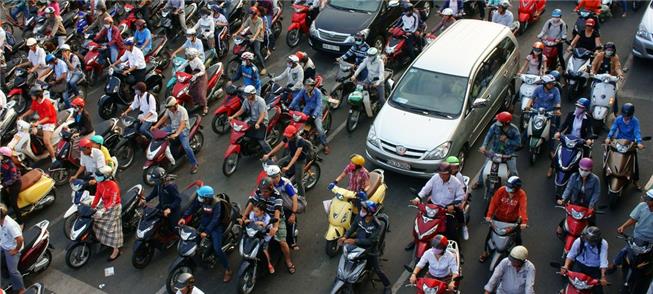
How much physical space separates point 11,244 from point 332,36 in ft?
30.9

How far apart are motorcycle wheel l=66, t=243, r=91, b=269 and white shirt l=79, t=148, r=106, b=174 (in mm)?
1475

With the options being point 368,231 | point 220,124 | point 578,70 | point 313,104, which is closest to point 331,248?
point 368,231

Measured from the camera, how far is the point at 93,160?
12.9m

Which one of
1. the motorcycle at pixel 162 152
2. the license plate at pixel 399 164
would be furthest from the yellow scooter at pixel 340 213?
the motorcycle at pixel 162 152

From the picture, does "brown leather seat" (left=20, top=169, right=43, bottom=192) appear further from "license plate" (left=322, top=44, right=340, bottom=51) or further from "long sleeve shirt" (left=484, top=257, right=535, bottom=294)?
"long sleeve shirt" (left=484, top=257, right=535, bottom=294)

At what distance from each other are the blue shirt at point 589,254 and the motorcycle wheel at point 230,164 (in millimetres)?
6938

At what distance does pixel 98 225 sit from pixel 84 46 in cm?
764

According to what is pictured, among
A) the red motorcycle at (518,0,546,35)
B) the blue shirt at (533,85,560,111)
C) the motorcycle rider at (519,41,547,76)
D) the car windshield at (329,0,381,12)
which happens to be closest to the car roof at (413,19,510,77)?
the motorcycle rider at (519,41,547,76)

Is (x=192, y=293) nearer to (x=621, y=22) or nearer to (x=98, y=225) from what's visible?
(x=98, y=225)

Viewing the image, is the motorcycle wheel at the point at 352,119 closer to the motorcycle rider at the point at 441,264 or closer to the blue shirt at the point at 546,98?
the blue shirt at the point at 546,98

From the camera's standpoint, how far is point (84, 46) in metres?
18.2

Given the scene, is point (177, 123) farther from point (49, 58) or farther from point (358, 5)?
point (358, 5)

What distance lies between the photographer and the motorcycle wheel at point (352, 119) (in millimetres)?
15328

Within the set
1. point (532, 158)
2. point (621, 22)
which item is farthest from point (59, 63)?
point (621, 22)
